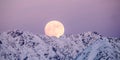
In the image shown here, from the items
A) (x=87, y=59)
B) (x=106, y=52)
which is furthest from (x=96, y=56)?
(x=87, y=59)

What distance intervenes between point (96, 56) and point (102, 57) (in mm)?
8452

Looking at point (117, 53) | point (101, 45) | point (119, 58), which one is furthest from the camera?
point (101, 45)

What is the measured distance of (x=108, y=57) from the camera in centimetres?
13200

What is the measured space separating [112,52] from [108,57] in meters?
8.13

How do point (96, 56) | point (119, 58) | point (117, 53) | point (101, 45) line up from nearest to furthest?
point (119, 58) < point (117, 53) < point (96, 56) < point (101, 45)

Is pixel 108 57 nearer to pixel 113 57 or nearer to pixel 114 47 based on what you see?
pixel 113 57

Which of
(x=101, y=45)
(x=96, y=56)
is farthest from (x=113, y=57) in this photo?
(x=101, y=45)

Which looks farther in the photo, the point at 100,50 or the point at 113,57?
the point at 100,50

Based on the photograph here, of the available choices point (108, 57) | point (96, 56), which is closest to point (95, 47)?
point (96, 56)

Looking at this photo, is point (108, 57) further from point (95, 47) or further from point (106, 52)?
point (95, 47)

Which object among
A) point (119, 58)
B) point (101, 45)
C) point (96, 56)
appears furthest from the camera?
point (101, 45)

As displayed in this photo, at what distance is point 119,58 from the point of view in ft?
413

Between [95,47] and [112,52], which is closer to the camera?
[112,52]

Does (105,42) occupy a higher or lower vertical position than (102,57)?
higher
